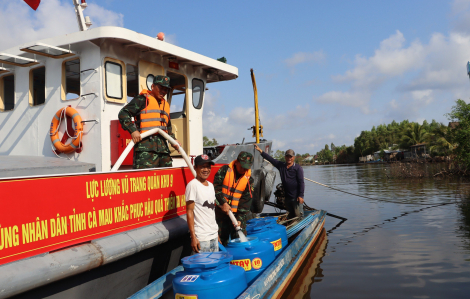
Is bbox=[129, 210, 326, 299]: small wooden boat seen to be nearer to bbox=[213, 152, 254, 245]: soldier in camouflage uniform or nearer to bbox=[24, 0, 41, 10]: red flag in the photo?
bbox=[213, 152, 254, 245]: soldier in camouflage uniform

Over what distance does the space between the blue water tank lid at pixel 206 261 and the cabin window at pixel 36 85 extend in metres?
5.50

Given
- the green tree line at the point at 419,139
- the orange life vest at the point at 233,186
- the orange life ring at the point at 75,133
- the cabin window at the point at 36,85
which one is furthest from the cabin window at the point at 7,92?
the green tree line at the point at 419,139

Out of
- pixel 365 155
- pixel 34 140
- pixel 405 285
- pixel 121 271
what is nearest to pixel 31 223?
pixel 121 271

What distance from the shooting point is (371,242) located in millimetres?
8102

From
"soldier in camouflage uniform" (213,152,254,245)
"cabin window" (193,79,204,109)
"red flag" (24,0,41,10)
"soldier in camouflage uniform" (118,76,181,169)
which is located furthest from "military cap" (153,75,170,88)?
"red flag" (24,0,41,10)

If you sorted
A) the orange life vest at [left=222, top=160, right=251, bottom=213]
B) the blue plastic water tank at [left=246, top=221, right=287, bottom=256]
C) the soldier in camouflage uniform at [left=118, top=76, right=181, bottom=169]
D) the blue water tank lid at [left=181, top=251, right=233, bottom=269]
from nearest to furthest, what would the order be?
the blue water tank lid at [left=181, top=251, right=233, bottom=269] < the soldier in camouflage uniform at [left=118, top=76, right=181, bottom=169] < the orange life vest at [left=222, top=160, right=251, bottom=213] < the blue plastic water tank at [left=246, top=221, right=287, bottom=256]

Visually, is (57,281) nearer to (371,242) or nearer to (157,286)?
(157,286)

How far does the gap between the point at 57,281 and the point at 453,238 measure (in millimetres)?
8286

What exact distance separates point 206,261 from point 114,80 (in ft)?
13.2

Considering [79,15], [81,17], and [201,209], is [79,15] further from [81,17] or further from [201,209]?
[201,209]

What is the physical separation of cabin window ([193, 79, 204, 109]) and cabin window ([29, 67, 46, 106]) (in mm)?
3052

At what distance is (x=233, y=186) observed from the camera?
16.1ft

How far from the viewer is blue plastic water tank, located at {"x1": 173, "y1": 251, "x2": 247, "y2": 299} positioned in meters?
3.10

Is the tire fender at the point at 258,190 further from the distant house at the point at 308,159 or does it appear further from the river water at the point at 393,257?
the distant house at the point at 308,159
